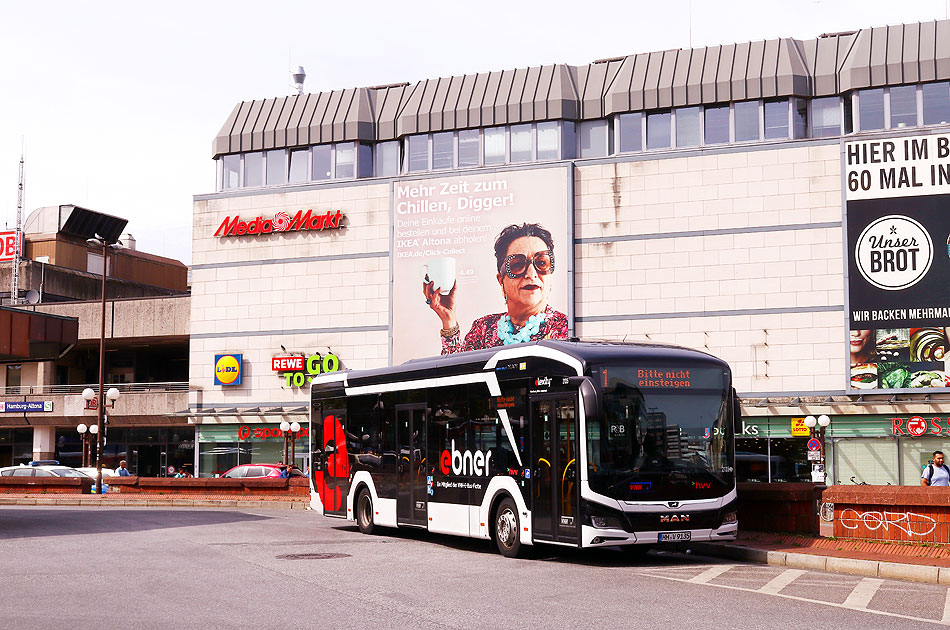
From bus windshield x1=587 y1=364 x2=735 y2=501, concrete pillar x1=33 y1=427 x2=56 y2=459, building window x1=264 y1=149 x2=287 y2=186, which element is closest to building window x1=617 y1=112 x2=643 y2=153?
building window x1=264 y1=149 x2=287 y2=186

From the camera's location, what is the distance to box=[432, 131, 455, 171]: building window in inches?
2039

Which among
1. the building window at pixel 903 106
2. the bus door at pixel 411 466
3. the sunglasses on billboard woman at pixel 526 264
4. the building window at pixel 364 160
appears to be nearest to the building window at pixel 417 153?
the building window at pixel 364 160

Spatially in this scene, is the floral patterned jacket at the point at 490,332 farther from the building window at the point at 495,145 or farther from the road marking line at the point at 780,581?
the road marking line at the point at 780,581

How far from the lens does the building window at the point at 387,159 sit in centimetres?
5300

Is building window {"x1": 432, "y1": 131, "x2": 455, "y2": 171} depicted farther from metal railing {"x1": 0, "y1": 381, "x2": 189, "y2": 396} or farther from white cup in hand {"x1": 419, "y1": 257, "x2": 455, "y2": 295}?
metal railing {"x1": 0, "y1": 381, "x2": 189, "y2": 396}

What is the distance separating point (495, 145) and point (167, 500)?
2220 centimetres

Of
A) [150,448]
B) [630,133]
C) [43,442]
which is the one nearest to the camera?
[630,133]

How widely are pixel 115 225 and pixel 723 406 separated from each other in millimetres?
74816

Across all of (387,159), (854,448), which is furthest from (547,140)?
(854,448)

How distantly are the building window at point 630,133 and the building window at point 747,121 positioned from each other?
13.1 ft

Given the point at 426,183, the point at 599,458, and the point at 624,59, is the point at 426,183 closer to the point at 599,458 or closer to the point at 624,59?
the point at 624,59

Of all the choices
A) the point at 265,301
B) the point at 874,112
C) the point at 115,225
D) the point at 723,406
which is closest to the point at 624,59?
the point at 874,112

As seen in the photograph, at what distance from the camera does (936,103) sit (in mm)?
45344

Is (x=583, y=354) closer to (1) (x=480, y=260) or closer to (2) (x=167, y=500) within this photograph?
(2) (x=167, y=500)
